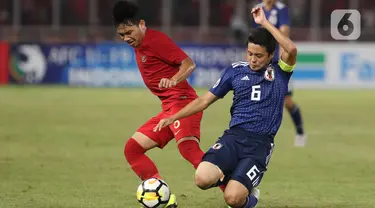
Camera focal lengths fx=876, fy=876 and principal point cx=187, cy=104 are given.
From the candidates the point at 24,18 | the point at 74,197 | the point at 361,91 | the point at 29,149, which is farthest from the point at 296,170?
the point at 24,18

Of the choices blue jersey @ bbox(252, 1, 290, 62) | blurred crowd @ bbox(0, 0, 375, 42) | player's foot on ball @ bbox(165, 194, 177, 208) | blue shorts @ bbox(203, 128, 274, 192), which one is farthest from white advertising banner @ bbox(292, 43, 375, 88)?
blue shorts @ bbox(203, 128, 274, 192)

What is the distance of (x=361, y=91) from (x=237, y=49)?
13.9 ft

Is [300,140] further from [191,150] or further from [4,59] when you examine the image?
[4,59]

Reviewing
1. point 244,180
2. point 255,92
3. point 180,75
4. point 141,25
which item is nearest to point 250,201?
point 244,180

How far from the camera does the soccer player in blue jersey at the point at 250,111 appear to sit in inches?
308

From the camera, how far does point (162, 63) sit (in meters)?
8.81

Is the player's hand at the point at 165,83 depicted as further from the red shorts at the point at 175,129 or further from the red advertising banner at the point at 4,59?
the red advertising banner at the point at 4,59

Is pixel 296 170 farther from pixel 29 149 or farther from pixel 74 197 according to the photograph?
pixel 29 149

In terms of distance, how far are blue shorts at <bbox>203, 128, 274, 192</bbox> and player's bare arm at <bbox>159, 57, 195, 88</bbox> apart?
715 millimetres

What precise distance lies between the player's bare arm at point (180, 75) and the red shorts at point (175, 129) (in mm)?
465

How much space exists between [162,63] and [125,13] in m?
0.72

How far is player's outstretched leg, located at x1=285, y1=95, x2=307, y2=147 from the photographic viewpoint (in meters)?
14.0

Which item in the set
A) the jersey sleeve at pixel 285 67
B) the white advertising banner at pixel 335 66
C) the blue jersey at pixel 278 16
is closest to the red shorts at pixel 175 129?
the jersey sleeve at pixel 285 67

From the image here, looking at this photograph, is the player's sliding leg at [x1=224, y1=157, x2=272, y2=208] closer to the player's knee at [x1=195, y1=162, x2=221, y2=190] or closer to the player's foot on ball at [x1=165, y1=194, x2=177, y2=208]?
the player's knee at [x1=195, y1=162, x2=221, y2=190]
